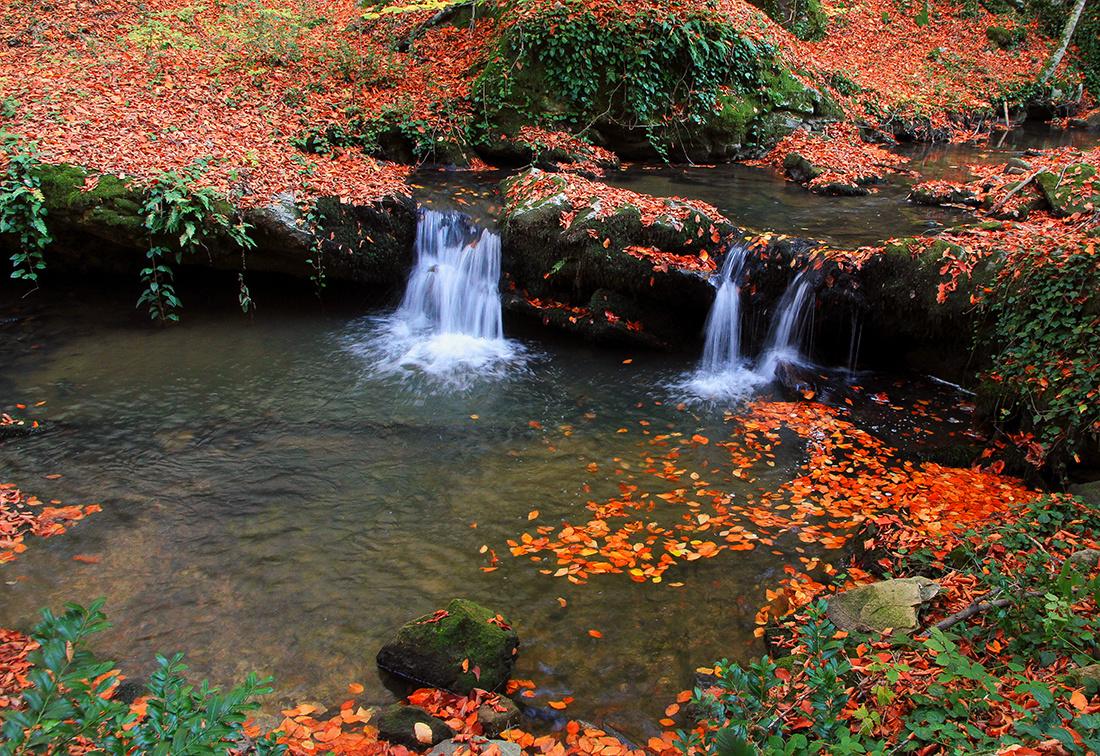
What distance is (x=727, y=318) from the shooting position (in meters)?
8.80

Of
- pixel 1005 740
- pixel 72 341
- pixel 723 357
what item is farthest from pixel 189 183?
pixel 1005 740

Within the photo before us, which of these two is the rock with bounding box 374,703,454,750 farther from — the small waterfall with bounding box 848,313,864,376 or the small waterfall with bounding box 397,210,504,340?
the small waterfall with bounding box 848,313,864,376

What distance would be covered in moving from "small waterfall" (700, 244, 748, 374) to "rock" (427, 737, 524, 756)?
6177mm

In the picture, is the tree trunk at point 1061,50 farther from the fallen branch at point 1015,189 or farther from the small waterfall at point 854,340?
the small waterfall at point 854,340

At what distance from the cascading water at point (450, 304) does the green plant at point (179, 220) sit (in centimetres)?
233

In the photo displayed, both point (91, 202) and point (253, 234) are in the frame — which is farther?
point (253, 234)

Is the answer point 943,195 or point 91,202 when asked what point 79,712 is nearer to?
point 91,202

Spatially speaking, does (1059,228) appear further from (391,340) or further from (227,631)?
(227,631)

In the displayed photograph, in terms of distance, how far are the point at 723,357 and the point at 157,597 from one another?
6.97m

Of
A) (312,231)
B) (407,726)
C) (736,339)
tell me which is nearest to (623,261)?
(736,339)

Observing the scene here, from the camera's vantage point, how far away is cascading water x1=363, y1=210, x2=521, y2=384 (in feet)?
30.1

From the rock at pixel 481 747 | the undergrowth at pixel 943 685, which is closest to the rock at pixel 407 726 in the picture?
the rock at pixel 481 747

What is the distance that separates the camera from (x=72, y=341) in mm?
8602

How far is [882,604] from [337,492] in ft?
15.0
